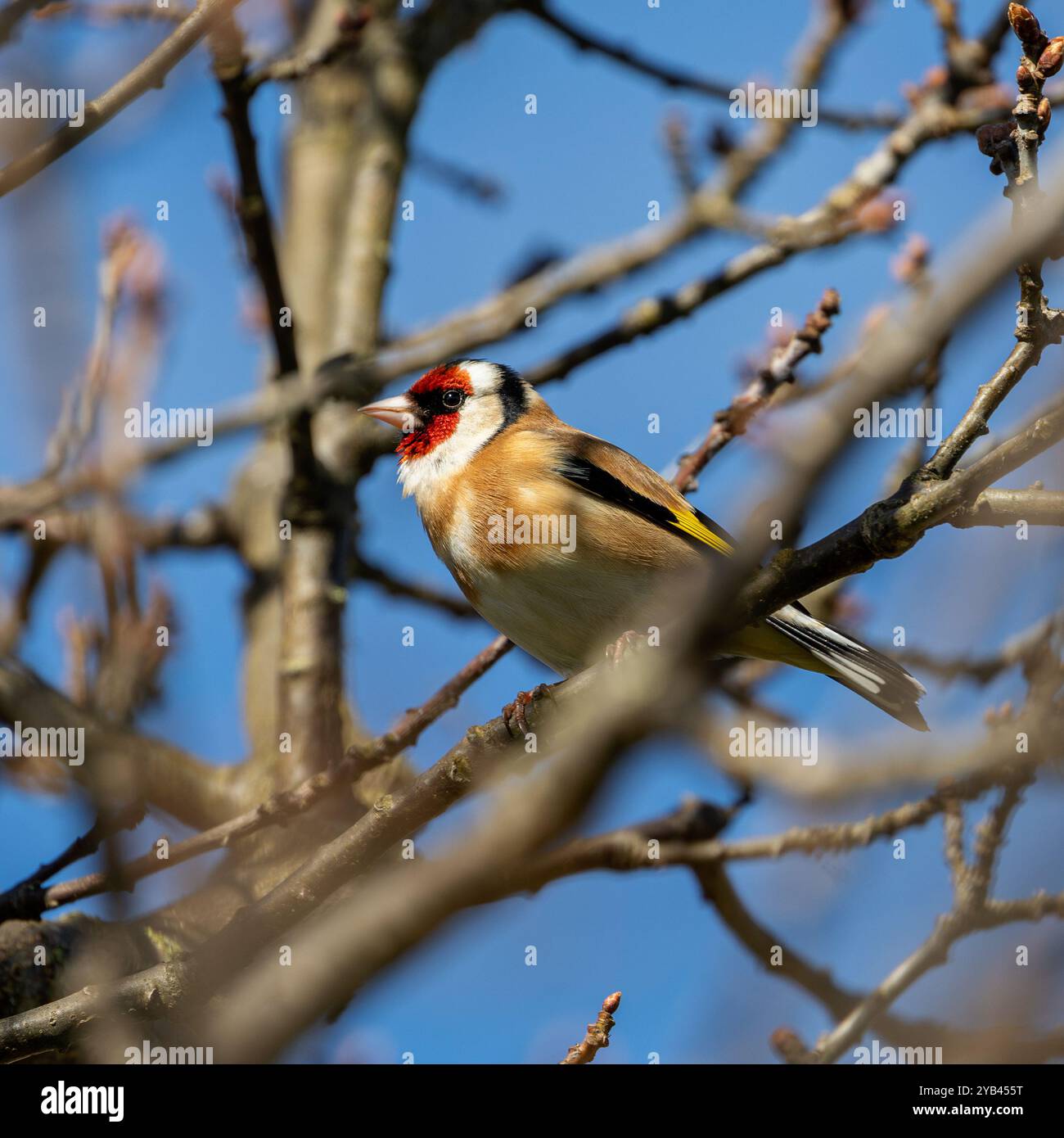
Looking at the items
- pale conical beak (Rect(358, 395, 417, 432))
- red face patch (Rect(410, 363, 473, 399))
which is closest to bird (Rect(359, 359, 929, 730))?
pale conical beak (Rect(358, 395, 417, 432))

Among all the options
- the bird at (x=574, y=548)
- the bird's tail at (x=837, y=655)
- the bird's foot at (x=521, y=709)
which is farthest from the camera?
the bird at (x=574, y=548)

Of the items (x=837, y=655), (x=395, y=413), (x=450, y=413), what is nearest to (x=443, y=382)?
(x=450, y=413)

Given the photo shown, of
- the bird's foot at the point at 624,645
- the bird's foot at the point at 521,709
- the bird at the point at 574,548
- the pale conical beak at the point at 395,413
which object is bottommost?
the bird's foot at the point at 521,709

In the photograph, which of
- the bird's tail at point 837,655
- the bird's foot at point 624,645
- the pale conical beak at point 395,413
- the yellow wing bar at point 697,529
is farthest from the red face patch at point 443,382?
the bird's tail at point 837,655

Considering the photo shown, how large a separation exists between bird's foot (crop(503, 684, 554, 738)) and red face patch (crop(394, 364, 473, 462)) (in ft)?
5.73

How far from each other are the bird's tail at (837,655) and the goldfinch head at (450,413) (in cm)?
153

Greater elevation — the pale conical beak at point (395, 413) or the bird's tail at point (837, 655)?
the pale conical beak at point (395, 413)

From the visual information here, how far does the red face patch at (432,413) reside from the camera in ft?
18.8

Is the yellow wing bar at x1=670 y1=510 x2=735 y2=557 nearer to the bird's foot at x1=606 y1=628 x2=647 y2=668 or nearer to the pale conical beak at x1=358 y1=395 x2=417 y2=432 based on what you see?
the bird's foot at x1=606 y1=628 x2=647 y2=668

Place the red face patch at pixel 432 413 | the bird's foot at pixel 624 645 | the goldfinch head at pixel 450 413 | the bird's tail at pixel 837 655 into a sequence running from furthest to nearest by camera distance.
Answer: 1. the red face patch at pixel 432 413
2. the goldfinch head at pixel 450 413
3. the bird's tail at pixel 837 655
4. the bird's foot at pixel 624 645

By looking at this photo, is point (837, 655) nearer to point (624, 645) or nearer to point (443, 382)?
point (624, 645)

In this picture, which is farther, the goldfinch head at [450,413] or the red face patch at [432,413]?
the red face patch at [432,413]

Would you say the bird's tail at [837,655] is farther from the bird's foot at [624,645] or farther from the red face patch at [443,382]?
the red face patch at [443,382]

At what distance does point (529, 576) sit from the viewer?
4.84 meters
